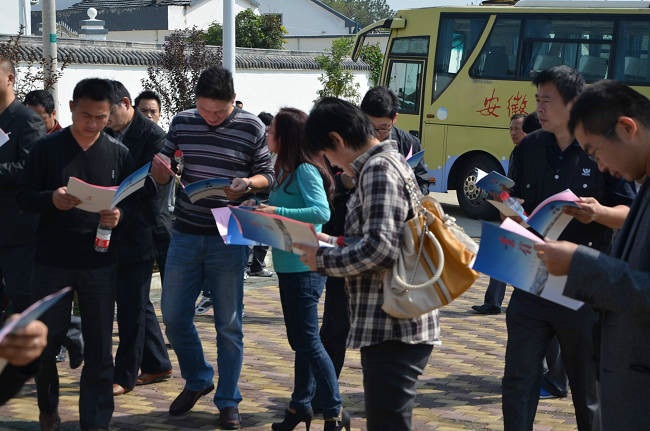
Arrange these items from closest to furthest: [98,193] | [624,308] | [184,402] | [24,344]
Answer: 1. [24,344]
2. [624,308]
3. [98,193]
4. [184,402]

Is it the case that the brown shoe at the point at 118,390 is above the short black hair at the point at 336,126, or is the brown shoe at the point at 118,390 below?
below

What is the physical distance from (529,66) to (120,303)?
13321mm

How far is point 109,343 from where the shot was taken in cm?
496

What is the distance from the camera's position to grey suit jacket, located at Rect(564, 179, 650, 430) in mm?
2721

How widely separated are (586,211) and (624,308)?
4.51ft

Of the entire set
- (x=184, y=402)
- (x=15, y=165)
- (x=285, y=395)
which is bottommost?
(x=285, y=395)

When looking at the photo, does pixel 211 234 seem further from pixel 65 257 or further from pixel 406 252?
pixel 406 252

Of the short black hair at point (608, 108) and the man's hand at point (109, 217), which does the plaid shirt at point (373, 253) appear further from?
the man's hand at point (109, 217)

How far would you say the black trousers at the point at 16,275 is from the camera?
5547mm

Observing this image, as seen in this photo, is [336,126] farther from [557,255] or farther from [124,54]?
[124,54]

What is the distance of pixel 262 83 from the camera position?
1132 inches

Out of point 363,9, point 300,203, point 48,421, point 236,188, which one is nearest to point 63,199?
point 236,188

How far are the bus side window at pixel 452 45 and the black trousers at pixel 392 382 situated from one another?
15.1 meters

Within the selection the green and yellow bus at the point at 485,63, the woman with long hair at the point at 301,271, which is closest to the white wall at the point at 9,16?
the green and yellow bus at the point at 485,63
